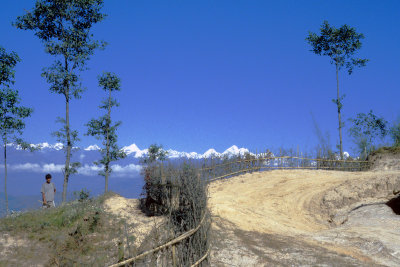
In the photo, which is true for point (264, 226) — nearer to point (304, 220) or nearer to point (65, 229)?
point (304, 220)

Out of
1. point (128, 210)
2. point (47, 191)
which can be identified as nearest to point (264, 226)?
point (128, 210)

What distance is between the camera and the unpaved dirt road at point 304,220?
8.59m

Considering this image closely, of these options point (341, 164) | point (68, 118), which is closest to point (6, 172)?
point (68, 118)

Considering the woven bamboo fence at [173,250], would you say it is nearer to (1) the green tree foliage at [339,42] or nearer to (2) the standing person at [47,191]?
(2) the standing person at [47,191]

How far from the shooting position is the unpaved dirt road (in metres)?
8.59

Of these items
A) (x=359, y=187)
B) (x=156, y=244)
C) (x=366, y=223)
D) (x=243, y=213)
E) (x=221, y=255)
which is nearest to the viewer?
(x=156, y=244)

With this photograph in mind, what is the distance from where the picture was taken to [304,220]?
13.9 meters

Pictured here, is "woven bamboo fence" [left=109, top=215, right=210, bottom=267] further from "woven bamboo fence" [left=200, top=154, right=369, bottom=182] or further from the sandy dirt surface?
"woven bamboo fence" [left=200, top=154, right=369, bottom=182]

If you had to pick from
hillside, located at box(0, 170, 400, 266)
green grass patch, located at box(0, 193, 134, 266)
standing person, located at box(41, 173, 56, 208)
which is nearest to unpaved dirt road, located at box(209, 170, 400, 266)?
hillside, located at box(0, 170, 400, 266)

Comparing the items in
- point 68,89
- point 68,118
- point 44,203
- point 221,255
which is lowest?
point 221,255

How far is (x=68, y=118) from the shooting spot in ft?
59.7

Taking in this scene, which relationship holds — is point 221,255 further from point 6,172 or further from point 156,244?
point 6,172

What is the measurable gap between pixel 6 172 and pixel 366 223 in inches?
619

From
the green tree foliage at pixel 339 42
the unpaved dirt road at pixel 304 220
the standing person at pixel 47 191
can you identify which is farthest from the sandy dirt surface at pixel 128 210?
the green tree foliage at pixel 339 42
